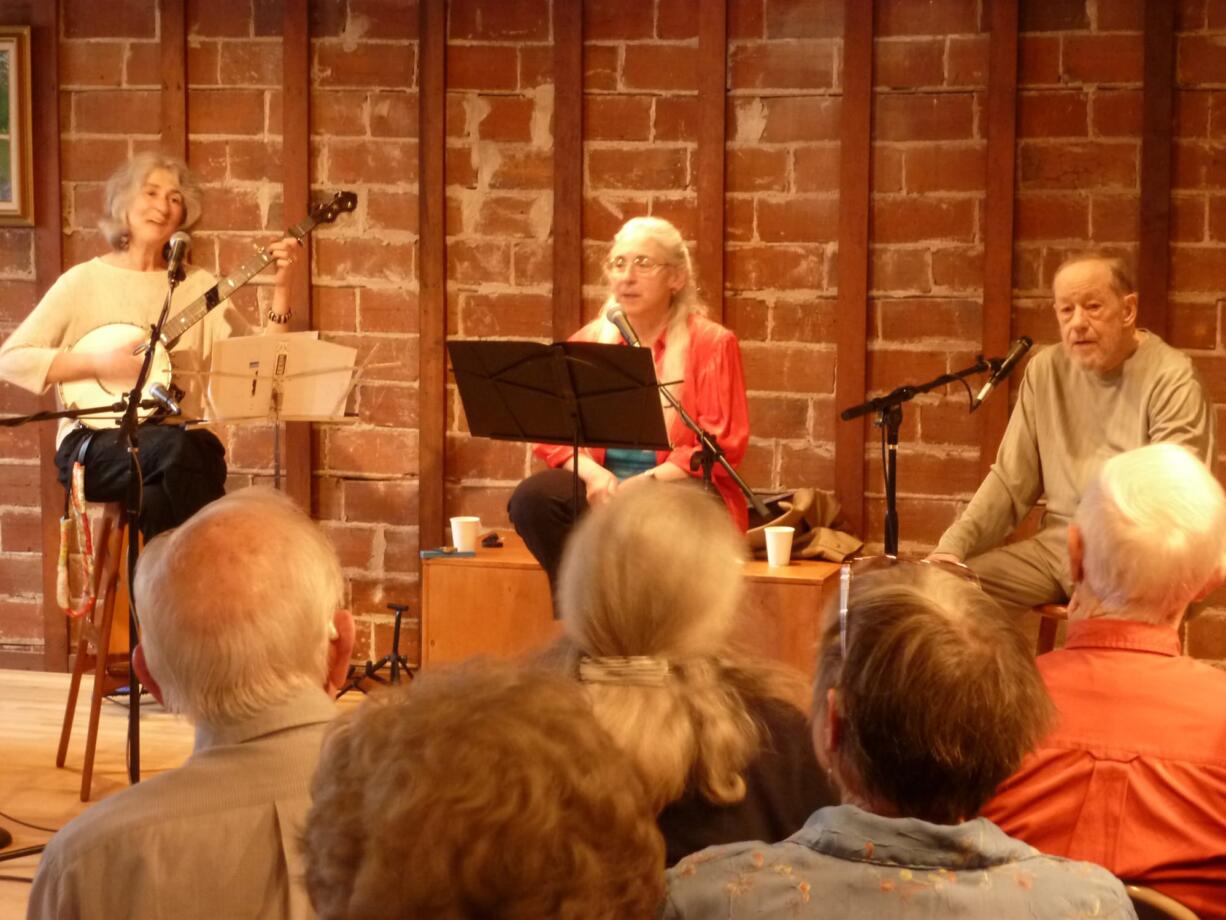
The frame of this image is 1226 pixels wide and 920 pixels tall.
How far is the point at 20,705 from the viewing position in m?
4.85

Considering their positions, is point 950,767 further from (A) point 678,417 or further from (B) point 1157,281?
(B) point 1157,281

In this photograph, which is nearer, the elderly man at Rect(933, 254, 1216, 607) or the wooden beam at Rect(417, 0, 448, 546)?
the elderly man at Rect(933, 254, 1216, 607)

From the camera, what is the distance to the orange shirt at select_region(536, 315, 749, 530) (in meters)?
4.39

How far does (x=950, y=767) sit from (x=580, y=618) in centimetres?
51

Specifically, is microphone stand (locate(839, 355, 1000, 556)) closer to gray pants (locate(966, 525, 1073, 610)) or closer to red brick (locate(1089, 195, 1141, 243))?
gray pants (locate(966, 525, 1073, 610))

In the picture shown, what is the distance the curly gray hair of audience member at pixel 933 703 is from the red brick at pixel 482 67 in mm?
3856

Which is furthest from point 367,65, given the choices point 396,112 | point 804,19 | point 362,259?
point 804,19

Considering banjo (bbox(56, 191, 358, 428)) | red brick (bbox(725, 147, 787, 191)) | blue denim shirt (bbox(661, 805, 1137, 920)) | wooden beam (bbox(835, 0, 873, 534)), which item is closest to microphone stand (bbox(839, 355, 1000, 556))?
wooden beam (bbox(835, 0, 873, 534))

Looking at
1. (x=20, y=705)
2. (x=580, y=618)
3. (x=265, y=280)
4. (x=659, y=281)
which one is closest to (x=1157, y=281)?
(x=659, y=281)

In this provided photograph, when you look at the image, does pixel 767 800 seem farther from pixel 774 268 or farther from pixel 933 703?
pixel 774 268

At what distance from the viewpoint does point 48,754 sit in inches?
169

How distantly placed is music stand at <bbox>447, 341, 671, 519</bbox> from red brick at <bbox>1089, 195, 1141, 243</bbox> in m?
1.69

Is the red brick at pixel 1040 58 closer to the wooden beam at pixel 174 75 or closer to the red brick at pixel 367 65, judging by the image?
the red brick at pixel 367 65

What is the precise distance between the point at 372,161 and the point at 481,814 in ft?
14.5
